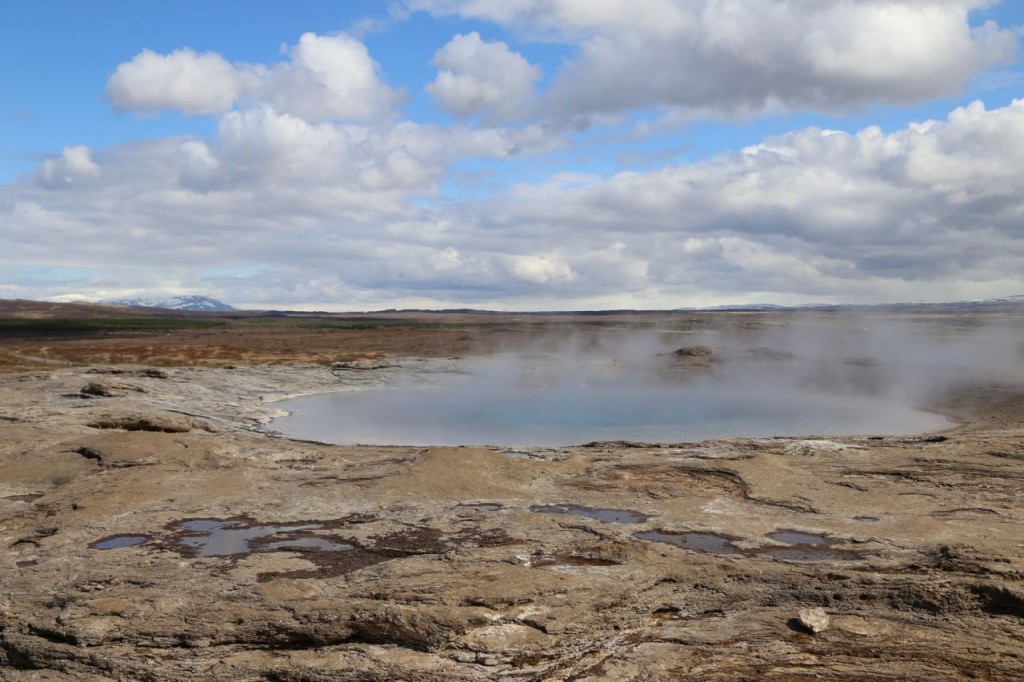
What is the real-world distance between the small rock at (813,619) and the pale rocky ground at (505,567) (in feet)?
0.34

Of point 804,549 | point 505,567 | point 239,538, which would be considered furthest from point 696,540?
point 239,538

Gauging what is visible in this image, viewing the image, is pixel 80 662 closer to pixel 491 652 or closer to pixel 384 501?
pixel 491 652

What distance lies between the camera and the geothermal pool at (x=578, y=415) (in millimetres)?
19000

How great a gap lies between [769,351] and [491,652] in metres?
35.8

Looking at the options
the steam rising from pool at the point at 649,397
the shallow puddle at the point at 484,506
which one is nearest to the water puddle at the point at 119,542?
the shallow puddle at the point at 484,506

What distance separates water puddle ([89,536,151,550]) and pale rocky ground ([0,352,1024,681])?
13cm

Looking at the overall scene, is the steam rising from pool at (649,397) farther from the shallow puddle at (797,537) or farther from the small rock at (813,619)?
the small rock at (813,619)

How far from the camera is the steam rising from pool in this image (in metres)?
19.6

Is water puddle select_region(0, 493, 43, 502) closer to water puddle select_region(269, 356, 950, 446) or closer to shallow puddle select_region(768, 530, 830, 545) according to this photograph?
water puddle select_region(269, 356, 950, 446)

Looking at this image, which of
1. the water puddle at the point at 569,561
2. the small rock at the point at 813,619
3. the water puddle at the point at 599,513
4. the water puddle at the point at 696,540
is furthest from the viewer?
the water puddle at the point at 599,513

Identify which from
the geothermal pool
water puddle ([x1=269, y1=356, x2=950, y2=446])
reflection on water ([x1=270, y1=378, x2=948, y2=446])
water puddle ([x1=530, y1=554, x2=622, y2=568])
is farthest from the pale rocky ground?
reflection on water ([x1=270, y1=378, x2=948, y2=446])

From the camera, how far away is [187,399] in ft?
76.0

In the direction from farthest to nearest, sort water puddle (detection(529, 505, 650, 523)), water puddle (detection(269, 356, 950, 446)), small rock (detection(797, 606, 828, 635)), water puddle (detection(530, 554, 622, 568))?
1. water puddle (detection(269, 356, 950, 446))
2. water puddle (detection(529, 505, 650, 523))
3. water puddle (detection(530, 554, 622, 568))
4. small rock (detection(797, 606, 828, 635))

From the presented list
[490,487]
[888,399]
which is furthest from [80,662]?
[888,399]
